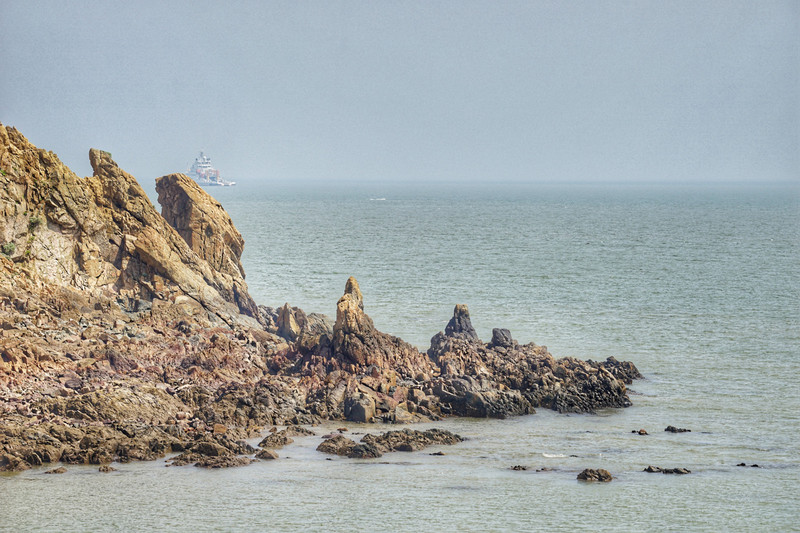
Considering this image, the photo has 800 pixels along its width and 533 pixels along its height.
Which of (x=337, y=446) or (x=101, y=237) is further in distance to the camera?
(x=101, y=237)

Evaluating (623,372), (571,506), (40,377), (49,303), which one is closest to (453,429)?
(571,506)

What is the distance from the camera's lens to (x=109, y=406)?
44906mm

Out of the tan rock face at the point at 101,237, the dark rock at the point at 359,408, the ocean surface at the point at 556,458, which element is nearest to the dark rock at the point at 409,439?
the ocean surface at the point at 556,458

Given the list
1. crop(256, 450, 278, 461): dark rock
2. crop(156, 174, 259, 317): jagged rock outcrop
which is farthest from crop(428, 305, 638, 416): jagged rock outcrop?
crop(156, 174, 259, 317): jagged rock outcrop

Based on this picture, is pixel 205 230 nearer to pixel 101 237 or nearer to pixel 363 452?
pixel 101 237

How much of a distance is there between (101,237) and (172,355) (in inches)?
420

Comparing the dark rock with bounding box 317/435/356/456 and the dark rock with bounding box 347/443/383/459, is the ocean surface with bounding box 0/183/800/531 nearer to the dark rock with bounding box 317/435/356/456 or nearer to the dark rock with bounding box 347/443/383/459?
the dark rock with bounding box 347/443/383/459

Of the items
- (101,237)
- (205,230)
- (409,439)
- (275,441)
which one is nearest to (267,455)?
(275,441)

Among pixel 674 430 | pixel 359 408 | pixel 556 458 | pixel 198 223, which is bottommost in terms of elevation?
pixel 556 458

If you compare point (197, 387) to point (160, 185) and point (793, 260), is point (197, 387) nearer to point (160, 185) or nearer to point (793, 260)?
point (160, 185)

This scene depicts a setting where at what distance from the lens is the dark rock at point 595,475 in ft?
131

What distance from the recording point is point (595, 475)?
39.9 m

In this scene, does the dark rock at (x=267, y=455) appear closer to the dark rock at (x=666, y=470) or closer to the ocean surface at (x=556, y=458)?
the ocean surface at (x=556, y=458)

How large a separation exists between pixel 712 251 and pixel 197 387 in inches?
4180
